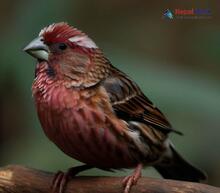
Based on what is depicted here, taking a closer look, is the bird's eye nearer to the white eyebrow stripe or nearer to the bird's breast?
the white eyebrow stripe

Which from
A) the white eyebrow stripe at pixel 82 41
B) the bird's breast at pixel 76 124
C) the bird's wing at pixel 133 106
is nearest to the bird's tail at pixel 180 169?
the bird's wing at pixel 133 106

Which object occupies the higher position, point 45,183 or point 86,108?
point 86,108

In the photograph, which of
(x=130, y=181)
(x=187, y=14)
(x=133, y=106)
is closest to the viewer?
(x=130, y=181)

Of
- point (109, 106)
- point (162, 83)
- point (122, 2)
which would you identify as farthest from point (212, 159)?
point (122, 2)

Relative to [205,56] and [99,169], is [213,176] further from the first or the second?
[99,169]

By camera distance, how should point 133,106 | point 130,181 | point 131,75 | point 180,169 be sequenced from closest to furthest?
point 130,181, point 133,106, point 180,169, point 131,75

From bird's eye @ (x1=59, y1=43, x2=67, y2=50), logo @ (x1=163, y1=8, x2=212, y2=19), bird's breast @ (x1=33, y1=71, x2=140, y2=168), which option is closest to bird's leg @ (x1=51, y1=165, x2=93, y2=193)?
bird's breast @ (x1=33, y1=71, x2=140, y2=168)

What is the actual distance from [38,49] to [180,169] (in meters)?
1.00

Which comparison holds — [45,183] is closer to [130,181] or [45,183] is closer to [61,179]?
[61,179]

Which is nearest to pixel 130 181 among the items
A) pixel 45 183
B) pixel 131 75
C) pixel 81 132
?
pixel 81 132

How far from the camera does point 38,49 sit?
4.09 meters

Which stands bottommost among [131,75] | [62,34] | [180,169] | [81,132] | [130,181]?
[180,169]

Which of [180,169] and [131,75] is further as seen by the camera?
[131,75]

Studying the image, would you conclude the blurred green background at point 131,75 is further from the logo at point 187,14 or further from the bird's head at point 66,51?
the logo at point 187,14
